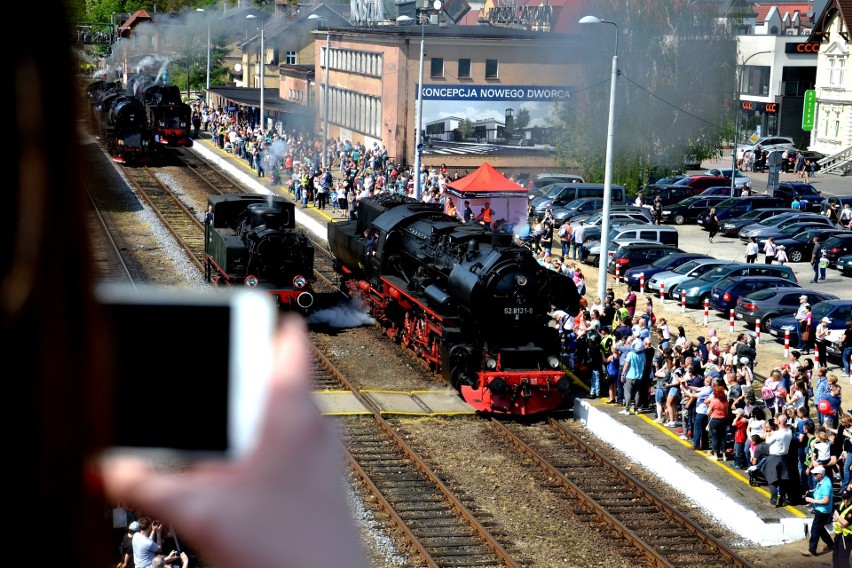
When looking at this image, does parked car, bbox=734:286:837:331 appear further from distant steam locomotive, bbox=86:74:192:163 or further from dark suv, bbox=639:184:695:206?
distant steam locomotive, bbox=86:74:192:163

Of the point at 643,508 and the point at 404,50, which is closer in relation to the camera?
the point at 643,508

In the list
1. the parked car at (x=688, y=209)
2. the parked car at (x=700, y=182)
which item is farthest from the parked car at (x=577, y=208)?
the parked car at (x=700, y=182)

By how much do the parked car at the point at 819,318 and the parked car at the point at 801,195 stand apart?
22.0 m

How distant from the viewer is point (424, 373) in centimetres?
2381

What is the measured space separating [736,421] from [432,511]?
15.9ft

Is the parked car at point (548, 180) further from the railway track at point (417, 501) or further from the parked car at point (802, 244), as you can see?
the railway track at point (417, 501)

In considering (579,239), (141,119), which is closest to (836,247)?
(579,239)

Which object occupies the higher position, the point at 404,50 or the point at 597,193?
the point at 404,50

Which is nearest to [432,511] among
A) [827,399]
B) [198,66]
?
[827,399]

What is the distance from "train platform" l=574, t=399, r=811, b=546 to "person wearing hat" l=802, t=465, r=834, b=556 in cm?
46

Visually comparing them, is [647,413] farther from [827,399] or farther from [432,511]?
[432,511]

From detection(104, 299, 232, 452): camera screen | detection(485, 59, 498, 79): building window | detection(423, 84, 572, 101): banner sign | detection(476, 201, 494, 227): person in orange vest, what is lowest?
detection(476, 201, 494, 227): person in orange vest

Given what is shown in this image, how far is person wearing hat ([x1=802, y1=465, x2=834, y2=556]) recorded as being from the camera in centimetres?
1490

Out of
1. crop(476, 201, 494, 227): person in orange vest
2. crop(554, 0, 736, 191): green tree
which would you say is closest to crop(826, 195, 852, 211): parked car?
crop(554, 0, 736, 191): green tree
